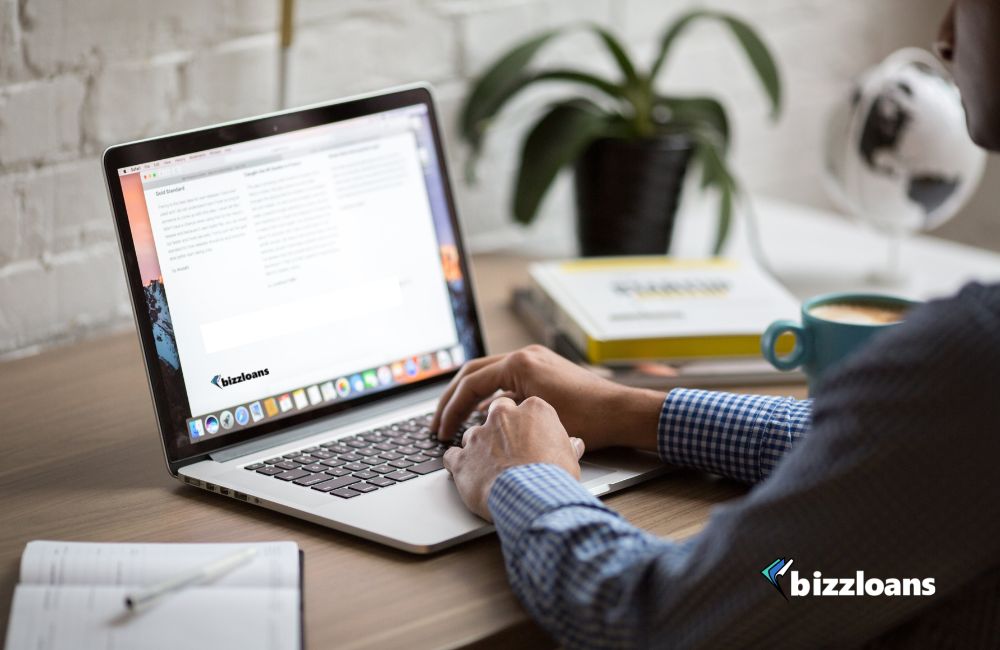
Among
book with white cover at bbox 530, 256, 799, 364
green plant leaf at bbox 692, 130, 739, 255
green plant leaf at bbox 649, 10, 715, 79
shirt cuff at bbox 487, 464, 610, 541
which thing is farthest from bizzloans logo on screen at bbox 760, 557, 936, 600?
green plant leaf at bbox 649, 10, 715, 79

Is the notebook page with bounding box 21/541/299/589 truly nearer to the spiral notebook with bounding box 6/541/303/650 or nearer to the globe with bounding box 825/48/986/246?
the spiral notebook with bounding box 6/541/303/650

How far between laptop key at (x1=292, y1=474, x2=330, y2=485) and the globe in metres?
0.89

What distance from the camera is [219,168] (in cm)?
91

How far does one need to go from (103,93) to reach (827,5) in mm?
1240

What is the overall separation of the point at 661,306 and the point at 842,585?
56cm

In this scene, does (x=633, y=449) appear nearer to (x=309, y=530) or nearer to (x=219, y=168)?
(x=309, y=530)

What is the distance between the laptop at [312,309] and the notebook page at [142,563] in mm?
77

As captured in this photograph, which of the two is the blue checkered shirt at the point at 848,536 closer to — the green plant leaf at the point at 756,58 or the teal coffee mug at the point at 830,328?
the teal coffee mug at the point at 830,328

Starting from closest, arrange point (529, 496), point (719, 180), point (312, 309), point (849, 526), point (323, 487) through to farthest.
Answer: point (849, 526), point (529, 496), point (323, 487), point (312, 309), point (719, 180)

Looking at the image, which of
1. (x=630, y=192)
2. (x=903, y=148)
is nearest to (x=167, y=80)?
(x=630, y=192)

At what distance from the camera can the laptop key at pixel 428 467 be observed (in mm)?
866

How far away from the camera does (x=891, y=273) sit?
1.43 metres

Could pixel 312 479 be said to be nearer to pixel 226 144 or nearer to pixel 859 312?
pixel 226 144

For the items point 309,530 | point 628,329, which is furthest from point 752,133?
point 309,530
